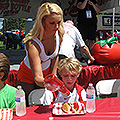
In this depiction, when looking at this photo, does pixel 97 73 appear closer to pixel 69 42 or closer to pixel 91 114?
pixel 69 42

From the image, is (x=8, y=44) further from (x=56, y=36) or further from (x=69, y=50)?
A: (x=56, y=36)

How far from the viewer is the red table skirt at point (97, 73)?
3000 mm

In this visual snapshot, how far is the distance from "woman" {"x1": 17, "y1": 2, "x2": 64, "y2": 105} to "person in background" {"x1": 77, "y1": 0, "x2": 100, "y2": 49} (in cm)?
277

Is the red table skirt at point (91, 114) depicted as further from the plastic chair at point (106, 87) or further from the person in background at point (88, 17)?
the person in background at point (88, 17)

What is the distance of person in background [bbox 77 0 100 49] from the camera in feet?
14.6

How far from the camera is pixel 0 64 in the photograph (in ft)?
4.85

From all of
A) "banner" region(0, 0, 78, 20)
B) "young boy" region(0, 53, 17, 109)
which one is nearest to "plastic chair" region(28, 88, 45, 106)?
"young boy" region(0, 53, 17, 109)

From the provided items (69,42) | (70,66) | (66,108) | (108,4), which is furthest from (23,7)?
(66,108)

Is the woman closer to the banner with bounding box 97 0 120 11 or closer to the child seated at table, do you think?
the child seated at table

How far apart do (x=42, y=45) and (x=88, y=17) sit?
305cm

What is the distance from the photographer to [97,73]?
121 inches

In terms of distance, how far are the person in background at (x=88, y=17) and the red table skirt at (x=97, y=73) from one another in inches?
68.0

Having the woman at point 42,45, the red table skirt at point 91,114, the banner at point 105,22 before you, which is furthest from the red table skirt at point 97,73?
the banner at point 105,22

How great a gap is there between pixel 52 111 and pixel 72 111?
6.0 inches
